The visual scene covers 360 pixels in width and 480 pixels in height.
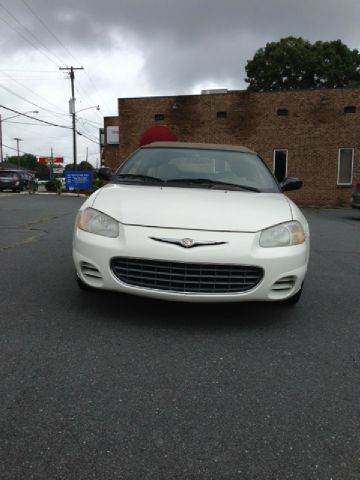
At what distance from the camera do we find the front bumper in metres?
3.08

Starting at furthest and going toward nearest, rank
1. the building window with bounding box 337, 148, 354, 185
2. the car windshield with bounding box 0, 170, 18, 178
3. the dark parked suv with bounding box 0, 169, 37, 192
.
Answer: the car windshield with bounding box 0, 170, 18, 178, the dark parked suv with bounding box 0, 169, 37, 192, the building window with bounding box 337, 148, 354, 185

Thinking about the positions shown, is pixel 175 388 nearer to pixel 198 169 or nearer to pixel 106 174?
pixel 198 169

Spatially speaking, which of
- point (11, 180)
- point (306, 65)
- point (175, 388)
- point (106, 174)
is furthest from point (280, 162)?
point (175, 388)

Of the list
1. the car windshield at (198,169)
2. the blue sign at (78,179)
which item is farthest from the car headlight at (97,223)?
the blue sign at (78,179)

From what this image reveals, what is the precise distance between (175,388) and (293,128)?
76.2 ft

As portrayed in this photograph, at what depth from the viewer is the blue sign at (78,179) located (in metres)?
26.3

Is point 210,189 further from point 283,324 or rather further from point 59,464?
point 59,464

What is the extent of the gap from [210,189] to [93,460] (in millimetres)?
2636

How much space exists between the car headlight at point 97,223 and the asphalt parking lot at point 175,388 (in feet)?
2.20

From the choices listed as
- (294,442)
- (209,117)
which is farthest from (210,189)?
(209,117)

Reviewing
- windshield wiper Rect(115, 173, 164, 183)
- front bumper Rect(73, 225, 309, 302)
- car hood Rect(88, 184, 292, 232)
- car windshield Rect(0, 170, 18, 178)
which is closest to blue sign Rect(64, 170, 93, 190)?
car windshield Rect(0, 170, 18, 178)

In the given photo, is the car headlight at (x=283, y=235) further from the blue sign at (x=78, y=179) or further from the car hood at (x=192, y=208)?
the blue sign at (x=78, y=179)

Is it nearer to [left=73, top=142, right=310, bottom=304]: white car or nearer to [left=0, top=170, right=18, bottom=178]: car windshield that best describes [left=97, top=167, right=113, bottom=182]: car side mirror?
[left=73, top=142, right=310, bottom=304]: white car

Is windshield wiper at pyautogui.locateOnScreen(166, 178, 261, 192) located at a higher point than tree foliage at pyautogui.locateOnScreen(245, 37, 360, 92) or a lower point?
lower
